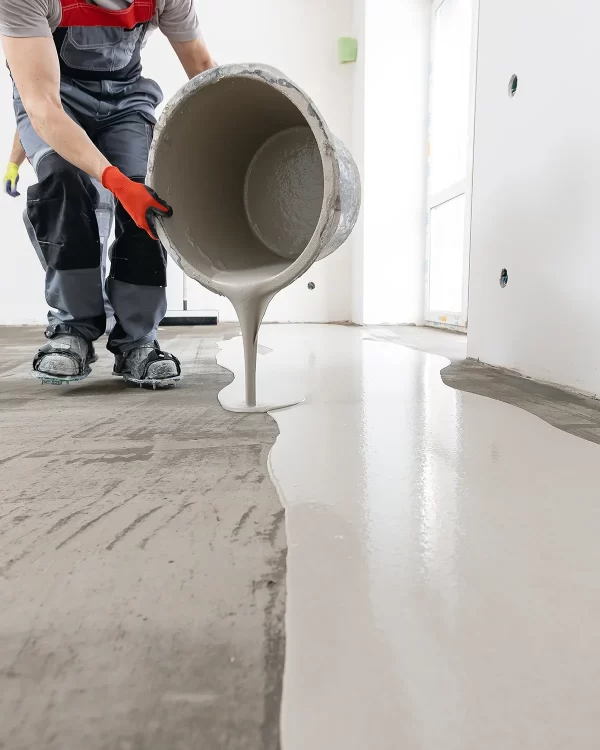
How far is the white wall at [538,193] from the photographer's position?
121cm

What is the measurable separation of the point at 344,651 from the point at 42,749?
0.20 meters

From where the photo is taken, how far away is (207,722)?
0.34 meters

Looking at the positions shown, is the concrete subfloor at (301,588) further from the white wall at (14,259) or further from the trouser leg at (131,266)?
the white wall at (14,259)

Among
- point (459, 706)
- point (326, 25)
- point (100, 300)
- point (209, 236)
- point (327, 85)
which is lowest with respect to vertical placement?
point (459, 706)

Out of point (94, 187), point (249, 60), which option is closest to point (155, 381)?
point (94, 187)

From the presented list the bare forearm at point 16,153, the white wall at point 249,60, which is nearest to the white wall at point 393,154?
the white wall at point 249,60

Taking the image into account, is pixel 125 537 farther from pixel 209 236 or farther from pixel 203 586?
pixel 209 236

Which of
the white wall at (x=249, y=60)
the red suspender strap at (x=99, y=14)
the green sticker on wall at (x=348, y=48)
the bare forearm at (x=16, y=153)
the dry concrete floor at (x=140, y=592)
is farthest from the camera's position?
the white wall at (x=249, y=60)

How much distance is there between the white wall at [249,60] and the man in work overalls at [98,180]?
2.39m

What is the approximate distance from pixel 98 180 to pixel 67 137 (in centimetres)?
13

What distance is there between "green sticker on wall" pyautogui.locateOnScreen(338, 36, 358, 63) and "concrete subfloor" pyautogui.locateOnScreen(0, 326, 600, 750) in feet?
11.6

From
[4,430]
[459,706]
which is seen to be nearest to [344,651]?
[459,706]

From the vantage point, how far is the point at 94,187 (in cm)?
148

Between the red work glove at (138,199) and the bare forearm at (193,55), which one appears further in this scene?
the bare forearm at (193,55)
